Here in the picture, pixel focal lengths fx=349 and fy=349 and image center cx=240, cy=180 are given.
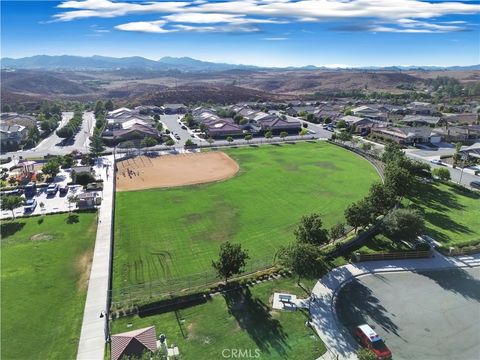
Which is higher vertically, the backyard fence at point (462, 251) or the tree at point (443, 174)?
the tree at point (443, 174)

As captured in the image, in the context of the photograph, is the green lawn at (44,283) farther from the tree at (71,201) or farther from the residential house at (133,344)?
the residential house at (133,344)

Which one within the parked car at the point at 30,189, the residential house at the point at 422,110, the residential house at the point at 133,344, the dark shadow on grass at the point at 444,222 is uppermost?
the residential house at the point at 422,110

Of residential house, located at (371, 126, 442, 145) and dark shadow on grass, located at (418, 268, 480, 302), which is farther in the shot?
residential house, located at (371, 126, 442, 145)

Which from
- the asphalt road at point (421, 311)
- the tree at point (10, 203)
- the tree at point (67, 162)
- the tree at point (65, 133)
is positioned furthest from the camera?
Answer: the tree at point (65, 133)

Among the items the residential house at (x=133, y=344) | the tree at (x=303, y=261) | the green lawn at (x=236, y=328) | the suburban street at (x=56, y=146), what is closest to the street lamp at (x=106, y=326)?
the green lawn at (x=236, y=328)

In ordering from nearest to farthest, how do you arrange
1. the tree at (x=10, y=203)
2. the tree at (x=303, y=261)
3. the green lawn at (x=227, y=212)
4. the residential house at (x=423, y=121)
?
the tree at (x=303, y=261) → the green lawn at (x=227, y=212) → the tree at (x=10, y=203) → the residential house at (x=423, y=121)

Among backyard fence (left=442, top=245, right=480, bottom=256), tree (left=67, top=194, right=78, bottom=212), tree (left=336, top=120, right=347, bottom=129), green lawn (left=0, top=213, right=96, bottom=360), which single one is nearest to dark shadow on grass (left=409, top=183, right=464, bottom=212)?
backyard fence (left=442, top=245, right=480, bottom=256)

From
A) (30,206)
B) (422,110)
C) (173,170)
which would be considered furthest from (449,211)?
(422,110)

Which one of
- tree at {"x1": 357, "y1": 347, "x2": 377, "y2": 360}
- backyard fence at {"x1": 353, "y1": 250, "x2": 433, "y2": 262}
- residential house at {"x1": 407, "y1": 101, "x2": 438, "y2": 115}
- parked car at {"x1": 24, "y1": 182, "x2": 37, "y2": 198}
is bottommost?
parked car at {"x1": 24, "y1": 182, "x2": 37, "y2": 198}

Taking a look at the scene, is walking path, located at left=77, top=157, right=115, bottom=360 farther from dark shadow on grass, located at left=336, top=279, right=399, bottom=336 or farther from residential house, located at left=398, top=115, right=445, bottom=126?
residential house, located at left=398, top=115, right=445, bottom=126
